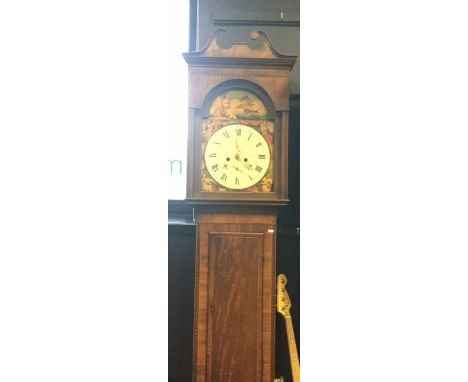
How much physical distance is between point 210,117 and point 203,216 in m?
0.28

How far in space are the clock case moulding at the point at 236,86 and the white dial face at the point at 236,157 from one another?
1.0 inches

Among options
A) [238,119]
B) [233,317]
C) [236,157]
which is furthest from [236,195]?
[233,317]

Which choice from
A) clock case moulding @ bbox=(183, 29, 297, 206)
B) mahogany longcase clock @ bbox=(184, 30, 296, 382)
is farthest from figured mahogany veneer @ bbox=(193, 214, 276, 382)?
clock case moulding @ bbox=(183, 29, 297, 206)

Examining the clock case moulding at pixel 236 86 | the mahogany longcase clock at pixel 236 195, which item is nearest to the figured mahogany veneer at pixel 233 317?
the mahogany longcase clock at pixel 236 195

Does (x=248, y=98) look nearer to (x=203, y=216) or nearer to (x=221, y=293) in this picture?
(x=203, y=216)

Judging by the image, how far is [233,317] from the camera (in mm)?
1246

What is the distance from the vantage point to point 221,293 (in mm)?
1244

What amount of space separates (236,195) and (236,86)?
31 cm

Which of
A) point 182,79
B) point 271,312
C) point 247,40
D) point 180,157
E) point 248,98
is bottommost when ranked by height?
point 271,312

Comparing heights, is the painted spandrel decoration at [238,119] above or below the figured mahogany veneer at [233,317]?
above

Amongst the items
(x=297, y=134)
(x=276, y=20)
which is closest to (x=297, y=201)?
(x=297, y=134)

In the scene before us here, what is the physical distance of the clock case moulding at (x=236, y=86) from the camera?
1256mm

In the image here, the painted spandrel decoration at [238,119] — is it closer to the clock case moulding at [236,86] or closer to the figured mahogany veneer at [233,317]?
the clock case moulding at [236,86]

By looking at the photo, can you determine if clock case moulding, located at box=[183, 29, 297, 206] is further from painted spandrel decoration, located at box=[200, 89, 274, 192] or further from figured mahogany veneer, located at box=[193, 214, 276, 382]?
figured mahogany veneer, located at box=[193, 214, 276, 382]
